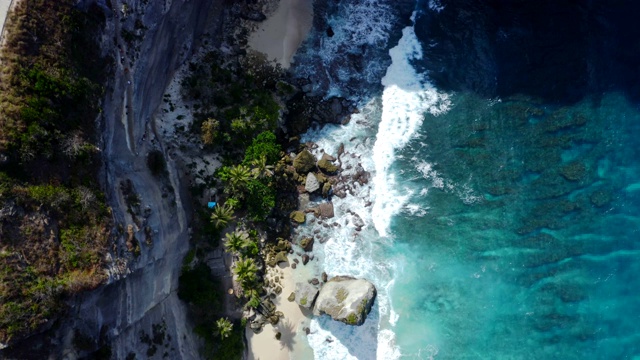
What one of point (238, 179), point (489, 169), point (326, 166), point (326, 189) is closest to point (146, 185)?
point (238, 179)

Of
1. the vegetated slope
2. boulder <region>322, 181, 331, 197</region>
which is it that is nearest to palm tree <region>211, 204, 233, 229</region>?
boulder <region>322, 181, 331, 197</region>

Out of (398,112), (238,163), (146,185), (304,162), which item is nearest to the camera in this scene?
(146,185)

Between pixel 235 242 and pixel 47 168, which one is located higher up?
pixel 235 242

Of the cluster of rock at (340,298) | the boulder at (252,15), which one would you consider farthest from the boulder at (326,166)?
the boulder at (252,15)

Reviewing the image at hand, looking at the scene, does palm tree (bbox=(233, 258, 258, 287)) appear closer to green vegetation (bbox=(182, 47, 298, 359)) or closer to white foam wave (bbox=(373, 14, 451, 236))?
green vegetation (bbox=(182, 47, 298, 359))

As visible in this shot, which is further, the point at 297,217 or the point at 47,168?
the point at 297,217

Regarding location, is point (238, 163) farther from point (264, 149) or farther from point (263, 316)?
point (263, 316)
